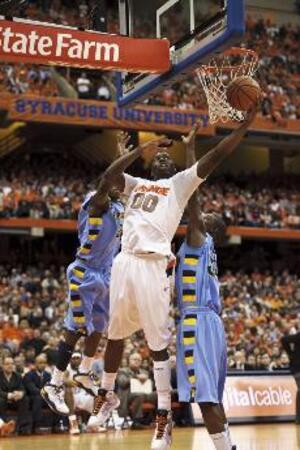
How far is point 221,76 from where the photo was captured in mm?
9414

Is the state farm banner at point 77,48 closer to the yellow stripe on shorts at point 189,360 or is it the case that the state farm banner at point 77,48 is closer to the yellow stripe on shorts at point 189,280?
the yellow stripe on shorts at point 189,280

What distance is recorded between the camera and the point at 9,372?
14.4 metres

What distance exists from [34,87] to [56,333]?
30.8 feet

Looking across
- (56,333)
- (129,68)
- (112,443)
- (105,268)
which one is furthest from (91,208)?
(56,333)

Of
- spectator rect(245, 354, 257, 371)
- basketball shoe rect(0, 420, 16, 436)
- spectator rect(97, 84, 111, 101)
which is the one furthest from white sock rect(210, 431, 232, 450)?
spectator rect(97, 84, 111, 101)

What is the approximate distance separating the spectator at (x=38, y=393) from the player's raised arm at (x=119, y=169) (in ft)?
22.9

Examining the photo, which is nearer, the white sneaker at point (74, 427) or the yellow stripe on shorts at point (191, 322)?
the yellow stripe on shorts at point (191, 322)

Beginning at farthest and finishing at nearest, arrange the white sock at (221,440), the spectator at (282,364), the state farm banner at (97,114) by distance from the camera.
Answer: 1. the state farm banner at (97,114)
2. the spectator at (282,364)
3. the white sock at (221,440)

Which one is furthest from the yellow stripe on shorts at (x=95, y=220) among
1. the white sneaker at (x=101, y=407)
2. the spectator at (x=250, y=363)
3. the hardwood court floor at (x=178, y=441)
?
the spectator at (x=250, y=363)

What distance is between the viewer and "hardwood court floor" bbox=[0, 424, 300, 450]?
10219 mm

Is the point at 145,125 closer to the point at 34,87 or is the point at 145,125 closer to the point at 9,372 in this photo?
the point at 34,87

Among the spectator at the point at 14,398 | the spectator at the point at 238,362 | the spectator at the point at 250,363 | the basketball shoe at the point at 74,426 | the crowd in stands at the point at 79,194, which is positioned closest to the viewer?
the basketball shoe at the point at 74,426

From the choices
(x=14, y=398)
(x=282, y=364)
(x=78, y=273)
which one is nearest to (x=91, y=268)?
(x=78, y=273)

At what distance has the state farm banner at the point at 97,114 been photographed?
81.5 ft
